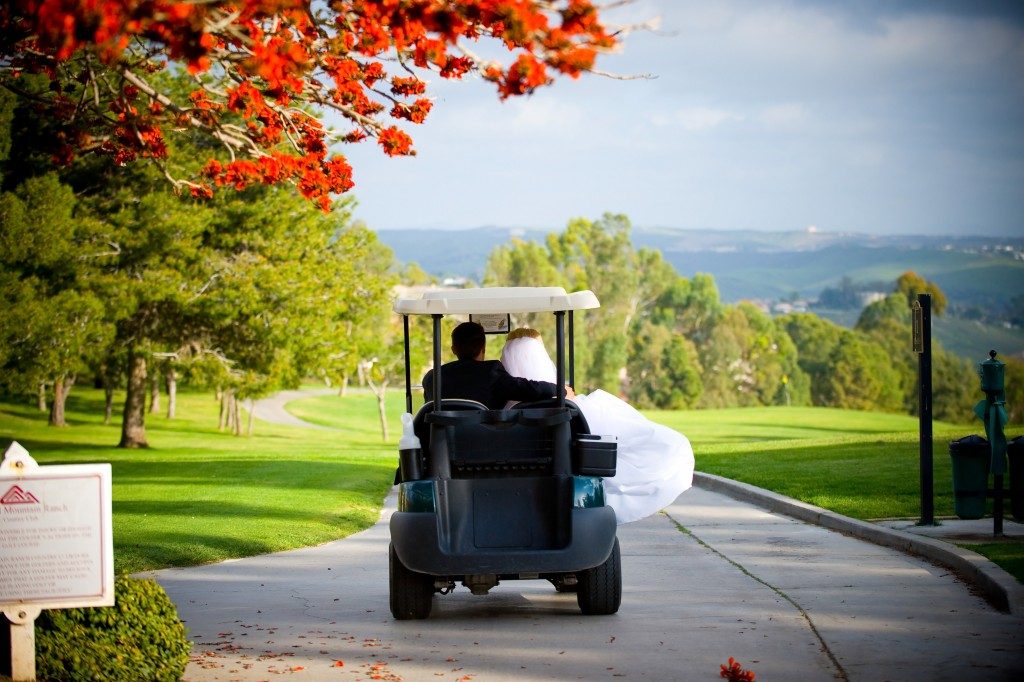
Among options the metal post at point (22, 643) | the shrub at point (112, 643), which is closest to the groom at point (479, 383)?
the shrub at point (112, 643)

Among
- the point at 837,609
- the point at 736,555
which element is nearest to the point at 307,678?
the point at 837,609

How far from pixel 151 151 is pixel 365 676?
6.17 meters

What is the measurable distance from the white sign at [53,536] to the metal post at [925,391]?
8.50 meters

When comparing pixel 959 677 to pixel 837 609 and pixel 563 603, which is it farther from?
pixel 563 603

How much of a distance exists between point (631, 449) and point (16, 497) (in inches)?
211

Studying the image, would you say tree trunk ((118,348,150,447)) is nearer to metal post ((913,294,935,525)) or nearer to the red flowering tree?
the red flowering tree

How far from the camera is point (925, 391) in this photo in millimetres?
12914

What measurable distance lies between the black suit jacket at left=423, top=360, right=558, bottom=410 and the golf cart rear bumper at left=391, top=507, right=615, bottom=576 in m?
1.01

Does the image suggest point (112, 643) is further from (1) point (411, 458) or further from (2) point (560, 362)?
(2) point (560, 362)

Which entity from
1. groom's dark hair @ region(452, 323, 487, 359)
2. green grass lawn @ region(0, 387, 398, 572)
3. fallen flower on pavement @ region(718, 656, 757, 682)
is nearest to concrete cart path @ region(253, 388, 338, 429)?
green grass lawn @ region(0, 387, 398, 572)

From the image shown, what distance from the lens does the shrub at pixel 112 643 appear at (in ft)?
21.2

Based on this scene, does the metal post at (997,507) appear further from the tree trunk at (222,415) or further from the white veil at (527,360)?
the tree trunk at (222,415)

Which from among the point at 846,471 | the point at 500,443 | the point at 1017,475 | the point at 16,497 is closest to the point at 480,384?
the point at 500,443

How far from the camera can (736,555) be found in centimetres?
1187
